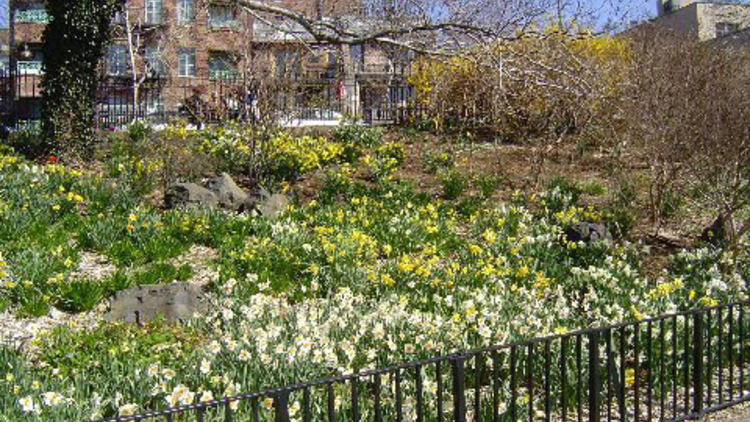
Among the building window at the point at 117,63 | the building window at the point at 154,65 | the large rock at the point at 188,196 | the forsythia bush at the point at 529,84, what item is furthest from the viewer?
the building window at the point at 117,63

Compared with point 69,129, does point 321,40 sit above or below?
above

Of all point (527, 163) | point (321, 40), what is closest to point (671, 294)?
point (321, 40)

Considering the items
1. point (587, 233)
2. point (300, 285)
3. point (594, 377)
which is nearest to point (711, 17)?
point (587, 233)

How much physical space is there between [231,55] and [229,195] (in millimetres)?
6569

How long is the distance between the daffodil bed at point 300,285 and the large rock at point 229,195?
2.60 feet

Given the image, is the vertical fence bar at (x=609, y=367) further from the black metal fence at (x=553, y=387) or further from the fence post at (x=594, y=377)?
the fence post at (x=594, y=377)

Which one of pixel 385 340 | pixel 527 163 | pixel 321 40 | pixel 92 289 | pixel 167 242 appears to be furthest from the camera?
pixel 527 163

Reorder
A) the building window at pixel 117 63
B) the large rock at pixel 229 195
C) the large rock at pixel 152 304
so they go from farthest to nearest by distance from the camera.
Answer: the building window at pixel 117 63
the large rock at pixel 229 195
the large rock at pixel 152 304

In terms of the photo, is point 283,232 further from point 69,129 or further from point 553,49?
point 69,129

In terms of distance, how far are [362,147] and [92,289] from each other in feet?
31.6

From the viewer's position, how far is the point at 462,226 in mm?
11039

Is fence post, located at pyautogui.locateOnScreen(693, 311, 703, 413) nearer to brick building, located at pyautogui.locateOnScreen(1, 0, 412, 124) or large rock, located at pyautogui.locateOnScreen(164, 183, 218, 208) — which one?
large rock, located at pyautogui.locateOnScreen(164, 183, 218, 208)

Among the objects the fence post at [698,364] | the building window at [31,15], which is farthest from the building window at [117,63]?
the fence post at [698,364]

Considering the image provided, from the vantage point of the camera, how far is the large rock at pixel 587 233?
30.8ft
